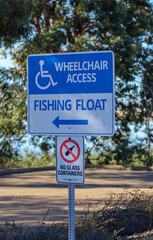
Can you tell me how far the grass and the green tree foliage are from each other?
9782 mm

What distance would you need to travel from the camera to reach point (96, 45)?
1725 centimetres

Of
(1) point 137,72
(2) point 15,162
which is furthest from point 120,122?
(2) point 15,162

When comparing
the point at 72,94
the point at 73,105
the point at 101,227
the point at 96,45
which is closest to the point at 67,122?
the point at 73,105

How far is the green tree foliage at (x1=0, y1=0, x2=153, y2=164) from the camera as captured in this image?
17.2 m

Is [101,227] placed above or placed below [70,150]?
below

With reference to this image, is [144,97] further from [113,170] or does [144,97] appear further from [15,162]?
[15,162]

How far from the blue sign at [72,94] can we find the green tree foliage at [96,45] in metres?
12.1

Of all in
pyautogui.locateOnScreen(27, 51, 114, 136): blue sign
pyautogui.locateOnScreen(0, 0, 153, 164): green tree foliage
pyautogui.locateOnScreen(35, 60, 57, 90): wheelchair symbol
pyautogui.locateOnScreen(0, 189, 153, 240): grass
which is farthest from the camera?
pyautogui.locateOnScreen(0, 0, 153, 164): green tree foliage

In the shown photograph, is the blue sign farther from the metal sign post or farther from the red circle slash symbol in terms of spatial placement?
the red circle slash symbol

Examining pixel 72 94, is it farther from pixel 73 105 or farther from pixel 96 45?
pixel 96 45

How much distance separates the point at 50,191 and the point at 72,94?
25.1 ft

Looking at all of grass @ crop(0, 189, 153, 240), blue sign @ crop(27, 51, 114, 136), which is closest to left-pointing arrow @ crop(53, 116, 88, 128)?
blue sign @ crop(27, 51, 114, 136)

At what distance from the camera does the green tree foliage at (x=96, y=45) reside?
679 inches

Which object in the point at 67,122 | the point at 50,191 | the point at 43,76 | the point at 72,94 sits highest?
the point at 43,76
